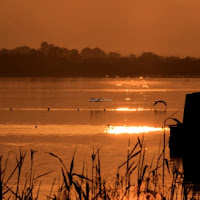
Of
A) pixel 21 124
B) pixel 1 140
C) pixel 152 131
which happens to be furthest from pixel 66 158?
pixel 21 124

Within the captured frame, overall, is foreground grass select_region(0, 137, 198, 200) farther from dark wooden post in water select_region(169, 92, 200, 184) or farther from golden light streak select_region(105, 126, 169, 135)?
golden light streak select_region(105, 126, 169, 135)

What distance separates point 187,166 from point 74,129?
33313mm

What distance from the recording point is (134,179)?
2938cm

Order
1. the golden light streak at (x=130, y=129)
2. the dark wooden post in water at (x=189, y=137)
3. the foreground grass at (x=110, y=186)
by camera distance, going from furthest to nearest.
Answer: the golden light streak at (x=130, y=129), the dark wooden post in water at (x=189, y=137), the foreground grass at (x=110, y=186)

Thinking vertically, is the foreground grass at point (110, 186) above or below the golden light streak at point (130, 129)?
above

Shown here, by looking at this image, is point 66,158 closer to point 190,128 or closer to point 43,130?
point 190,128

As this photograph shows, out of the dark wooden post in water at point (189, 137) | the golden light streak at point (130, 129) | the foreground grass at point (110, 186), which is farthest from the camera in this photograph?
the golden light streak at point (130, 129)

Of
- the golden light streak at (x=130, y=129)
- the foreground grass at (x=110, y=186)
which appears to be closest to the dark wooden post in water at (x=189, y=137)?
the foreground grass at (x=110, y=186)

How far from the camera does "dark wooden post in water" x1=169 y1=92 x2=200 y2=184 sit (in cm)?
3443

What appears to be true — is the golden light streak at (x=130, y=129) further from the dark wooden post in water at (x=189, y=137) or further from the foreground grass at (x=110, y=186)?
the foreground grass at (x=110, y=186)

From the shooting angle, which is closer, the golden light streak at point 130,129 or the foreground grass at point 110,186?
the foreground grass at point 110,186

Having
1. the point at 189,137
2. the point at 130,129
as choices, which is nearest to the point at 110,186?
the point at 189,137

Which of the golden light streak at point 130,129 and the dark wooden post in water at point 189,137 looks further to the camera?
the golden light streak at point 130,129

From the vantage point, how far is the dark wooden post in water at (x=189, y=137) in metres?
34.4
